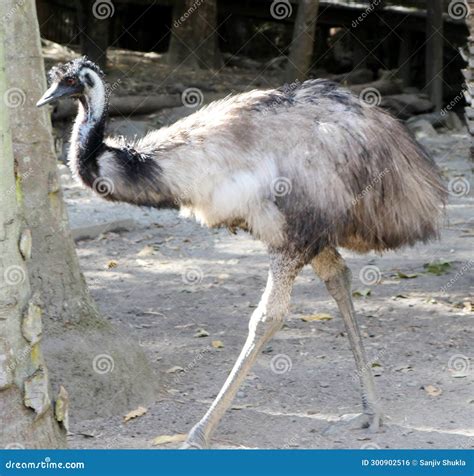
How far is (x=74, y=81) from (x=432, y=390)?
7.82ft

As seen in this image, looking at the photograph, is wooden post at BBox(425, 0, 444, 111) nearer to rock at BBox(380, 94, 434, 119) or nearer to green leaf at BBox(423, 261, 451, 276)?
rock at BBox(380, 94, 434, 119)

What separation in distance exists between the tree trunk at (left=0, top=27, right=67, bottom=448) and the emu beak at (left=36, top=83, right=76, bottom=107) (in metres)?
0.89

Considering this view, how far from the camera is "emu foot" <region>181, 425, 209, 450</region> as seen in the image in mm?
4781

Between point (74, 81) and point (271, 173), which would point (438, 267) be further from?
point (74, 81)

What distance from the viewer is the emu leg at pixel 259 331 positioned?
483 centimetres

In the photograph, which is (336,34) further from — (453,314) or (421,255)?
(453,314)

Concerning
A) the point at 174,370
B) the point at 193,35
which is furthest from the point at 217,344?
the point at 193,35

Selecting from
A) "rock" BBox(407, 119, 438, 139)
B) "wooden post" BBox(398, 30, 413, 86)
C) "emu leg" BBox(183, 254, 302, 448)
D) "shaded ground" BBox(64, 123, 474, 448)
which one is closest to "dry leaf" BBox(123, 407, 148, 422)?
"shaded ground" BBox(64, 123, 474, 448)

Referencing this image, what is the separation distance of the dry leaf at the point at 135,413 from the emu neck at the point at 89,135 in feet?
3.93

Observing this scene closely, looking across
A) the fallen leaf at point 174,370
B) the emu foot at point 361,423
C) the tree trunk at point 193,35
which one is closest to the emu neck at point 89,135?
the fallen leaf at point 174,370

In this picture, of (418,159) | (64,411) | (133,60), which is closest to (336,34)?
(133,60)

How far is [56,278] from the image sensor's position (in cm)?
556

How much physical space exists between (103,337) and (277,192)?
1310 mm

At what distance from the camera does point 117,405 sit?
539 cm
